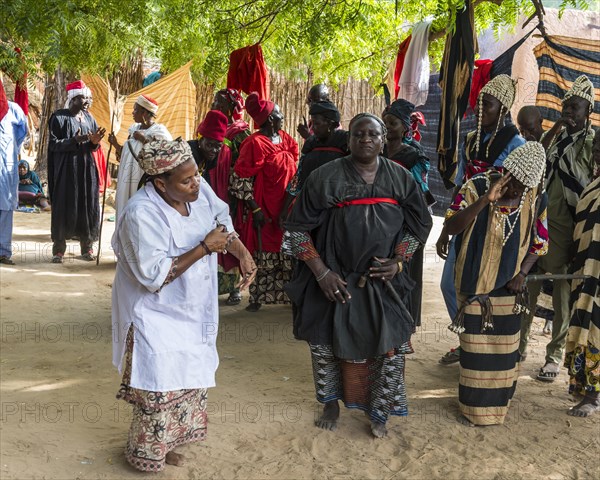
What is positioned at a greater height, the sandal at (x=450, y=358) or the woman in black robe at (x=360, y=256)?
the woman in black robe at (x=360, y=256)

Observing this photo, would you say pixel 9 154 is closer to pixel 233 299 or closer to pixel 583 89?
pixel 233 299

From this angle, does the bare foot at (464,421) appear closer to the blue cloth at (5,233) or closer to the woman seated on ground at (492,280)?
the woman seated on ground at (492,280)

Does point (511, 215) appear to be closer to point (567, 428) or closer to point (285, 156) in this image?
point (567, 428)

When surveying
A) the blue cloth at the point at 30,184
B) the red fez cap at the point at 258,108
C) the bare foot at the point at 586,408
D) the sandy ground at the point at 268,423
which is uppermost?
the red fez cap at the point at 258,108

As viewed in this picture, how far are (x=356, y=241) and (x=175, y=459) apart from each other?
1583 millimetres

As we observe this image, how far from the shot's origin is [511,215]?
4.14 m

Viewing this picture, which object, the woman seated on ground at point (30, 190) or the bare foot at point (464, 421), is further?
the woman seated on ground at point (30, 190)

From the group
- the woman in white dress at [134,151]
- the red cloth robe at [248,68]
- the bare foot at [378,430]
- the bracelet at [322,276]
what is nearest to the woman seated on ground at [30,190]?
the woman in white dress at [134,151]

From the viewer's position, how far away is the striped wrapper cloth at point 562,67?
6.70 meters

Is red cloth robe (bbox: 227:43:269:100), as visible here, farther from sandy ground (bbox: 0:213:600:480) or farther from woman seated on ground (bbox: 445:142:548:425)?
woman seated on ground (bbox: 445:142:548:425)

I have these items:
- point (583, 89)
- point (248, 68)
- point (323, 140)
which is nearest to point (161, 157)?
point (323, 140)

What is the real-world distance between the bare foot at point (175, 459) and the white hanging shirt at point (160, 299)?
19.8 inches

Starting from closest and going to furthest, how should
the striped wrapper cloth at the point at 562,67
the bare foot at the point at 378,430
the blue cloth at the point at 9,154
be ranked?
the bare foot at the point at 378,430
the striped wrapper cloth at the point at 562,67
the blue cloth at the point at 9,154

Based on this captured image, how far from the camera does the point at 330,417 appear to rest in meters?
4.24
